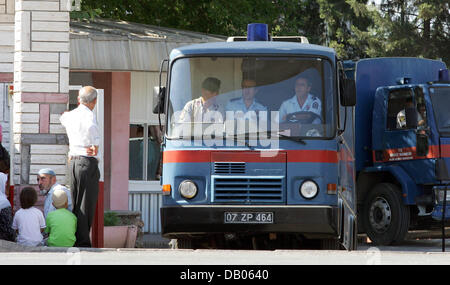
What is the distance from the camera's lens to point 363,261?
11211 mm

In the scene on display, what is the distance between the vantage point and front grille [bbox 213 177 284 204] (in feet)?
42.2

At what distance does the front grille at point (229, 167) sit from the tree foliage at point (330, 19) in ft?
48.5

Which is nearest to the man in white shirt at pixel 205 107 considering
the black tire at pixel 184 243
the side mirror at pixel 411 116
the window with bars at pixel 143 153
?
the black tire at pixel 184 243

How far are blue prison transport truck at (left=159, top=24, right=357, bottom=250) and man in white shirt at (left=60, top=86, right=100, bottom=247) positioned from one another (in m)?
0.79

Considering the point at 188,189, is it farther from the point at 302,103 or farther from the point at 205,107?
the point at 302,103

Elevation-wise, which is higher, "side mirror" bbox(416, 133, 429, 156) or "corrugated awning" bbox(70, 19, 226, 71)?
"corrugated awning" bbox(70, 19, 226, 71)

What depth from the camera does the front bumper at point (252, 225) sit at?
12.7 meters

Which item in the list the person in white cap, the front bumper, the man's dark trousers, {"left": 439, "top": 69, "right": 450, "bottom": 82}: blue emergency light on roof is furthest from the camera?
{"left": 439, "top": 69, "right": 450, "bottom": 82}: blue emergency light on roof

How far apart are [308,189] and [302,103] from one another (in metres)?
0.99

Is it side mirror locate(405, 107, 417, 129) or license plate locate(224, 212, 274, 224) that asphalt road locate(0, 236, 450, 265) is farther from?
side mirror locate(405, 107, 417, 129)

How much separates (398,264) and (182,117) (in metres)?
3.53

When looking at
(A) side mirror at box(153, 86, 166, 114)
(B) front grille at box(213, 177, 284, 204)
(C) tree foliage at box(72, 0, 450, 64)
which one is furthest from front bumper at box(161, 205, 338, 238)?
(C) tree foliage at box(72, 0, 450, 64)

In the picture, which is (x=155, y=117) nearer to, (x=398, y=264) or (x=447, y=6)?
(x=398, y=264)

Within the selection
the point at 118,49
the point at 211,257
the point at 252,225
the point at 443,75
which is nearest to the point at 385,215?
the point at 443,75
